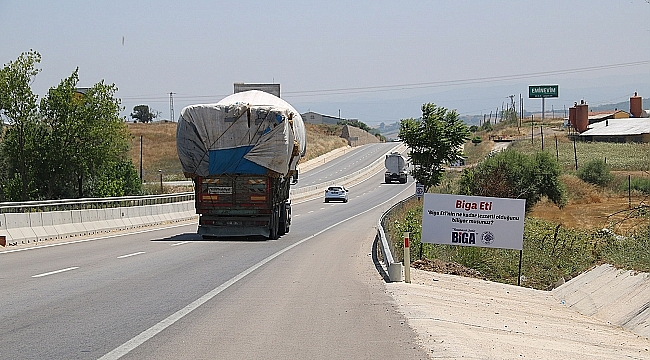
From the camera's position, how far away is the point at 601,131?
99.3 m

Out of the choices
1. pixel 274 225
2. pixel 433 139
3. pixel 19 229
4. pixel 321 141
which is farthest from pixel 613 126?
pixel 19 229

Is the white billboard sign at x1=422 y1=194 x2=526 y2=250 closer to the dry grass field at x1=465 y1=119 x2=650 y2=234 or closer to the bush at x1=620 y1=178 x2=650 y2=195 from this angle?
the dry grass field at x1=465 y1=119 x2=650 y2=234

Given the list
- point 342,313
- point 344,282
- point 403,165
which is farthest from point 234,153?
point 403,165

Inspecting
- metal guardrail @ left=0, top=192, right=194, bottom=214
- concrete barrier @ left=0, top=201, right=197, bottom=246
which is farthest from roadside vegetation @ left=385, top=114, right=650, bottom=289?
metal guardrail @ left=0, top=192, right=194, bottom=214

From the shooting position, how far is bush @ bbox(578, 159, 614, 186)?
220 ft

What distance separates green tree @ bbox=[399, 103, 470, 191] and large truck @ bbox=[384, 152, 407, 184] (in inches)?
1400

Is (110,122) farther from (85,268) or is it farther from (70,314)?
(70,314)

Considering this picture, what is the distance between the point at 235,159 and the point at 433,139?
30.1 meters

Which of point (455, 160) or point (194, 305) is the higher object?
point (455, 160)

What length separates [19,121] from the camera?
2557 inches

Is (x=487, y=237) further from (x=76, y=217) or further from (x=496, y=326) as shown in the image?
(x=76, y=217)

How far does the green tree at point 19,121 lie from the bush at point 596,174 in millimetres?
45684

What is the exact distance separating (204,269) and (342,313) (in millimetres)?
6598

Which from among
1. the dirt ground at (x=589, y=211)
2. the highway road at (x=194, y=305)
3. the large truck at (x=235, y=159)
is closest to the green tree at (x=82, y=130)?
the dirt ground at (x=589, y=211)
